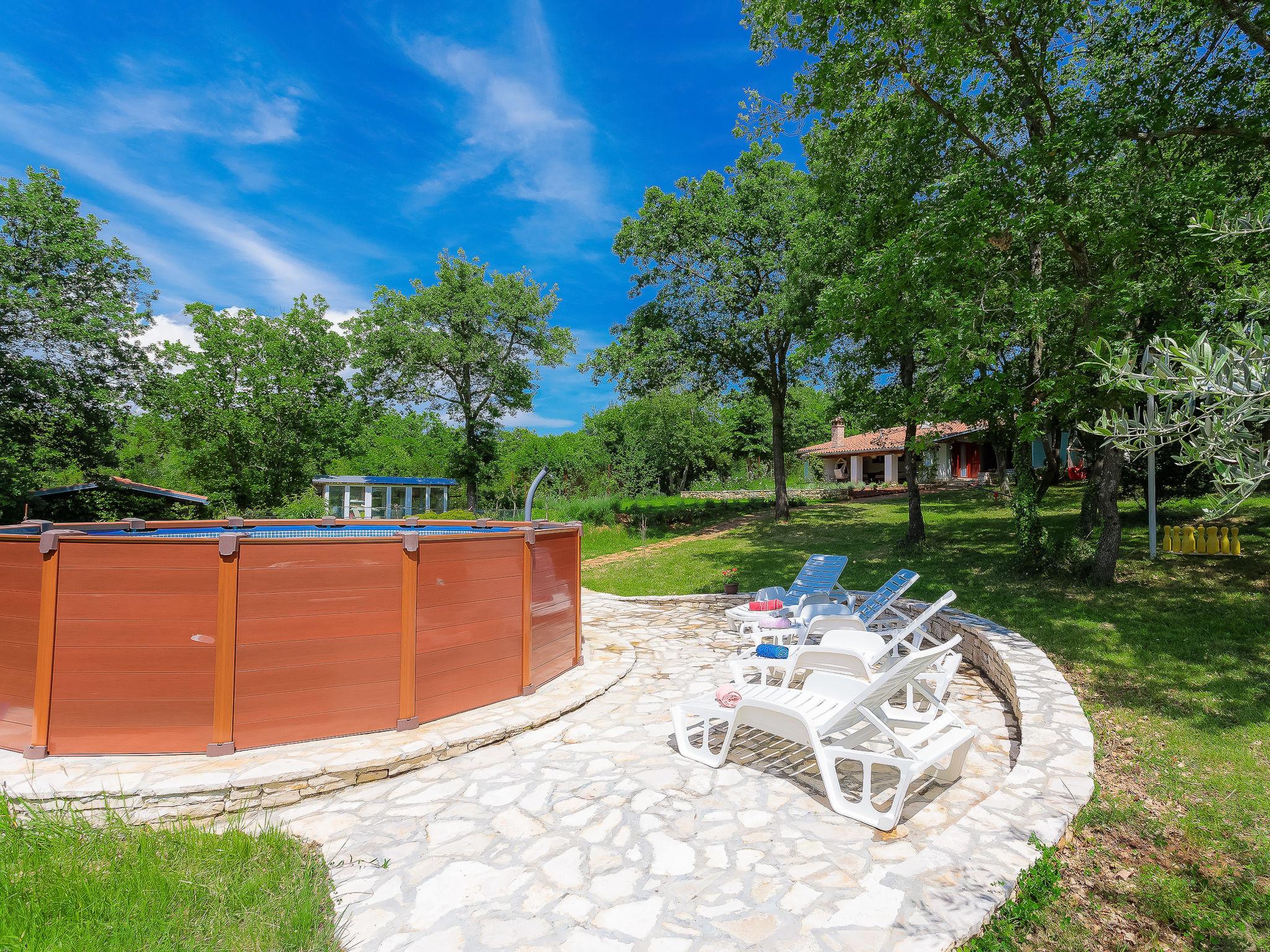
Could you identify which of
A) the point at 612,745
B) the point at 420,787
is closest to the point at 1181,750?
the point at 612,745

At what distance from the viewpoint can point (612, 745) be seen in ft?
16.1

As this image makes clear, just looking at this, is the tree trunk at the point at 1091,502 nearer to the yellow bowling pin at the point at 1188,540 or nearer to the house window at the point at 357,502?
the yellow bowling pin at the point at 1188,540

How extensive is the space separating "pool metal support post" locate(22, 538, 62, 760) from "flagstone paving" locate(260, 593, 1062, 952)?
2.10 m

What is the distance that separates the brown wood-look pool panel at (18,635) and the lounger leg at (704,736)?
4.98 m

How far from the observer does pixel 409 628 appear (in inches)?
193

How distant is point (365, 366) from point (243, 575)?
28186 millimetres

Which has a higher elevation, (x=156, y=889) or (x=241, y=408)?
(x=241, y=408)

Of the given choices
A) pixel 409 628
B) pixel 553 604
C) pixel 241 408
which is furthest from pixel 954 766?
pixel 241 408

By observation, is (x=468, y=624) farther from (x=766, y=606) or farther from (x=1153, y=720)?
(x=1153, y=720)

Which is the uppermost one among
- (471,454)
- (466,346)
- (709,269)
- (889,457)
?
(709,269)

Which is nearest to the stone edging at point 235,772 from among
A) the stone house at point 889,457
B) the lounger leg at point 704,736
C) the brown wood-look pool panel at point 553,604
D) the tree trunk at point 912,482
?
the brown wood-look pool panel at point 553,604

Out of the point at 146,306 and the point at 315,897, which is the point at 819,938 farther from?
the point at 146,306

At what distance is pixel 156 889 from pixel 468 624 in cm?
270

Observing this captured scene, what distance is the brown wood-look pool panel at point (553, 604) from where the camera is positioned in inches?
239
